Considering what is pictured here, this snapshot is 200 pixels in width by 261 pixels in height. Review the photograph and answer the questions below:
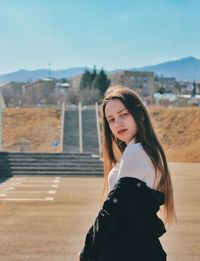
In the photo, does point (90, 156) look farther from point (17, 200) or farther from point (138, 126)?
point (138, 126)

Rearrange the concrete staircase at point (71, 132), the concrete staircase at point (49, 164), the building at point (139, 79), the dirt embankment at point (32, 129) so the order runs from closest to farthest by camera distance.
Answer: the concrete staircase at point (49, 164) → the concrete staircase at point (71, 132) → the dirt embankment at point (32, 129) → the building at point (139, 79)

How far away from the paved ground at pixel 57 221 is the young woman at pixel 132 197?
3.41 metres

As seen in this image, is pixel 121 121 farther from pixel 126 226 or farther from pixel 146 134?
pixel 126 226

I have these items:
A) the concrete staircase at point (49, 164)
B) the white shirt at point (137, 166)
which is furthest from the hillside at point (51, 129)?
the white shirt at point (137, 166)

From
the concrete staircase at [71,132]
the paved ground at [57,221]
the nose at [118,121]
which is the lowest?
the concrete staircase at [71,132]

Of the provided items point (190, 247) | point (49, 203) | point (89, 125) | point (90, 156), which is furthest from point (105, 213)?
point (89, 125)

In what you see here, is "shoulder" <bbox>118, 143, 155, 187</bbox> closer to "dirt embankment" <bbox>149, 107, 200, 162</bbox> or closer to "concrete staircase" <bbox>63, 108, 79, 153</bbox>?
"concrete staircase" <bbox>63, 108, 79, 153</bbox>

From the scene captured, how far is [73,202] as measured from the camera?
32.2ft

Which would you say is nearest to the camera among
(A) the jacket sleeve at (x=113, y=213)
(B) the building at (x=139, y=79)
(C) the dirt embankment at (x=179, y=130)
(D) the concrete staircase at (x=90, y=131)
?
(A) the jacket sleeve at (x=113, y=213)

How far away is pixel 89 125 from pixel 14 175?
17.5 m

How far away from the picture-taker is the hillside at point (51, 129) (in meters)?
38.2

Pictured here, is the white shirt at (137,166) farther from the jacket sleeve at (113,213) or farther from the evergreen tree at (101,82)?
the evergreen tree at (101,82)

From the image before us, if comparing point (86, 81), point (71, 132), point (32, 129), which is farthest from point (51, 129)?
point (86, 81)

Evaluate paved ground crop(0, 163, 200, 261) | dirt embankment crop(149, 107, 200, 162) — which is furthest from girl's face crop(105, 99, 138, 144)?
dirt embankment crop(149, 107, 200, 162)
